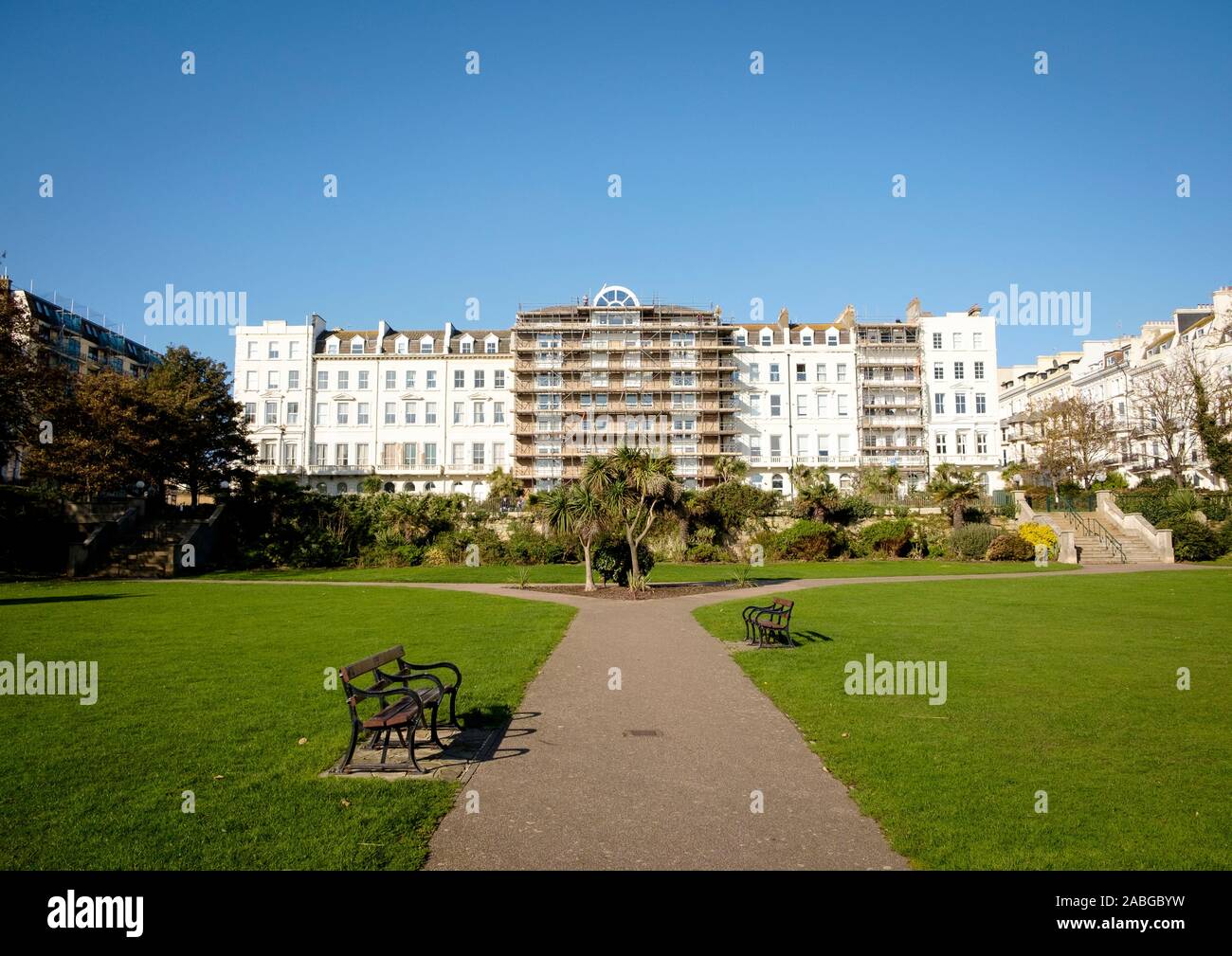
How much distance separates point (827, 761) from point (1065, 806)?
78.3 inches

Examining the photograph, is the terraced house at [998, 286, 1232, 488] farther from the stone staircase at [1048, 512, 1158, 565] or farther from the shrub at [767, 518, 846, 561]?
the shrub at [767, 518, 846, 561]

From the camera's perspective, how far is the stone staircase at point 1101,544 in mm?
37312

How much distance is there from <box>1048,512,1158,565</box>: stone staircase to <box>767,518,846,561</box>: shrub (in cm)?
1193

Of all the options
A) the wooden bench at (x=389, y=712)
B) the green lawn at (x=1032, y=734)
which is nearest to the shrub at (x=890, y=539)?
the green lawn at (x=1032, y=734)

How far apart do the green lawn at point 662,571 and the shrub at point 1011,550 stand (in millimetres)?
860

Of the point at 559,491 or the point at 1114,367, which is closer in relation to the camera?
the point at 559,491

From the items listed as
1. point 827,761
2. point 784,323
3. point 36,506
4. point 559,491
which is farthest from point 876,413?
point 827,761

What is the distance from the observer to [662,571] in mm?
34219

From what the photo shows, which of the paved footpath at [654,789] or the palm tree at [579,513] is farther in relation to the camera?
the palm tree at [579,513]

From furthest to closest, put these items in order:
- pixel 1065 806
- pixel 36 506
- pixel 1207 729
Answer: pixel 36 506 → pixel 1207 729 → pixel 1065 806

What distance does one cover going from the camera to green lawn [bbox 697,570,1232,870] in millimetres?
5172

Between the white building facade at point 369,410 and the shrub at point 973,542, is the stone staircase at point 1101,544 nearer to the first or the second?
the shrub at point 973,542
